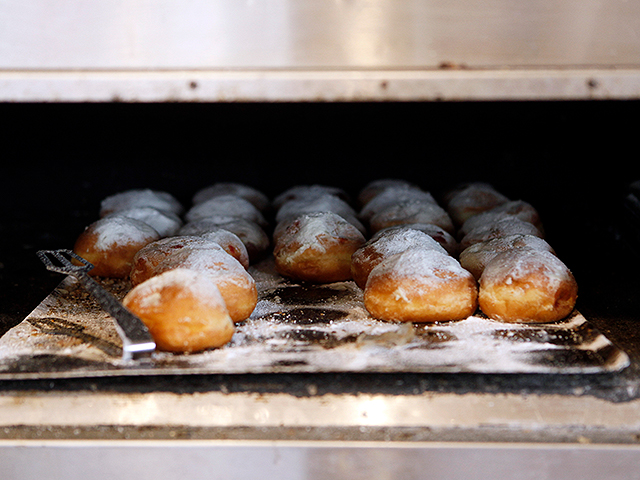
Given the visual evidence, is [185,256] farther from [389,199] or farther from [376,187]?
[376,187]

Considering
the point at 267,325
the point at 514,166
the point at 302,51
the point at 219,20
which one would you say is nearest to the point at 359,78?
the point at 302,51

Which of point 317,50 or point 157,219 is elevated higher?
point 317,50

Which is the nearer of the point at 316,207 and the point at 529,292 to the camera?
the point at 529,292

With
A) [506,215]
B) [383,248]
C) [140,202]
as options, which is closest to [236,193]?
[140,202]

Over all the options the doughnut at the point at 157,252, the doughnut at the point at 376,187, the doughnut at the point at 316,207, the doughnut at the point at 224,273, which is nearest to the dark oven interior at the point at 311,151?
the doughnut at the point at 376,187

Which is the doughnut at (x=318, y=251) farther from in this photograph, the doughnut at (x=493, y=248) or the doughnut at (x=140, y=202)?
the doughnut at (x=140, y=202)

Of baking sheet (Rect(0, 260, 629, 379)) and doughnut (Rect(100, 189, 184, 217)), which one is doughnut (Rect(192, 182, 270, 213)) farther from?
baking sheet (Rect(0, 260, 629, 379))
